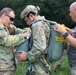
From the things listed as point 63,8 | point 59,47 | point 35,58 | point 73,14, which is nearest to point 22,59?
point 35,58

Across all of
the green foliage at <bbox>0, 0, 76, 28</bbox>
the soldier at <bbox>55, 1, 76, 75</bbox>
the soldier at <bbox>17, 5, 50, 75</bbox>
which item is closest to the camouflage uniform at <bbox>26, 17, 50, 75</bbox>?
the soldier at <bbox>17, 5, 50, 75</bbox>

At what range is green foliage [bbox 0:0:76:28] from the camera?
24062 mm

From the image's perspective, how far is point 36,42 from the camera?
4.79 m

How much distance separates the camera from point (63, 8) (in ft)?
79.5

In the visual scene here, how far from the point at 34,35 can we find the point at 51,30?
25 cm

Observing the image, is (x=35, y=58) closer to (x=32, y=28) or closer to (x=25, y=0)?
(x=32, y=28)

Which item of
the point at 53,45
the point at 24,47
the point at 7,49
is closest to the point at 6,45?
the point at 7,49

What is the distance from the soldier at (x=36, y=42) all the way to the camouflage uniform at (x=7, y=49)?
0.21m

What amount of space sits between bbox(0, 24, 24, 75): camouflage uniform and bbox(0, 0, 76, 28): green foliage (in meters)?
18.6

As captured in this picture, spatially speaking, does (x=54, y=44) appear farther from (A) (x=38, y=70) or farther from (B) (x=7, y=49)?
(B) (x=7, y=49)

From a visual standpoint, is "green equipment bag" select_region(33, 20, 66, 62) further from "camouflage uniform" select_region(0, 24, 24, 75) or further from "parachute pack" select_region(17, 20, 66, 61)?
"camouflage uniform" select_region(0, 24, 24, 75)

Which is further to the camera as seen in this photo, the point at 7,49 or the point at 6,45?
the point at 7,49

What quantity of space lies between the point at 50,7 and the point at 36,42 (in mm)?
20057

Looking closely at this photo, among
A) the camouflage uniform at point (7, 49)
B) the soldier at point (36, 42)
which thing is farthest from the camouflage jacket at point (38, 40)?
the camouflage uniform at point (7, 49)
